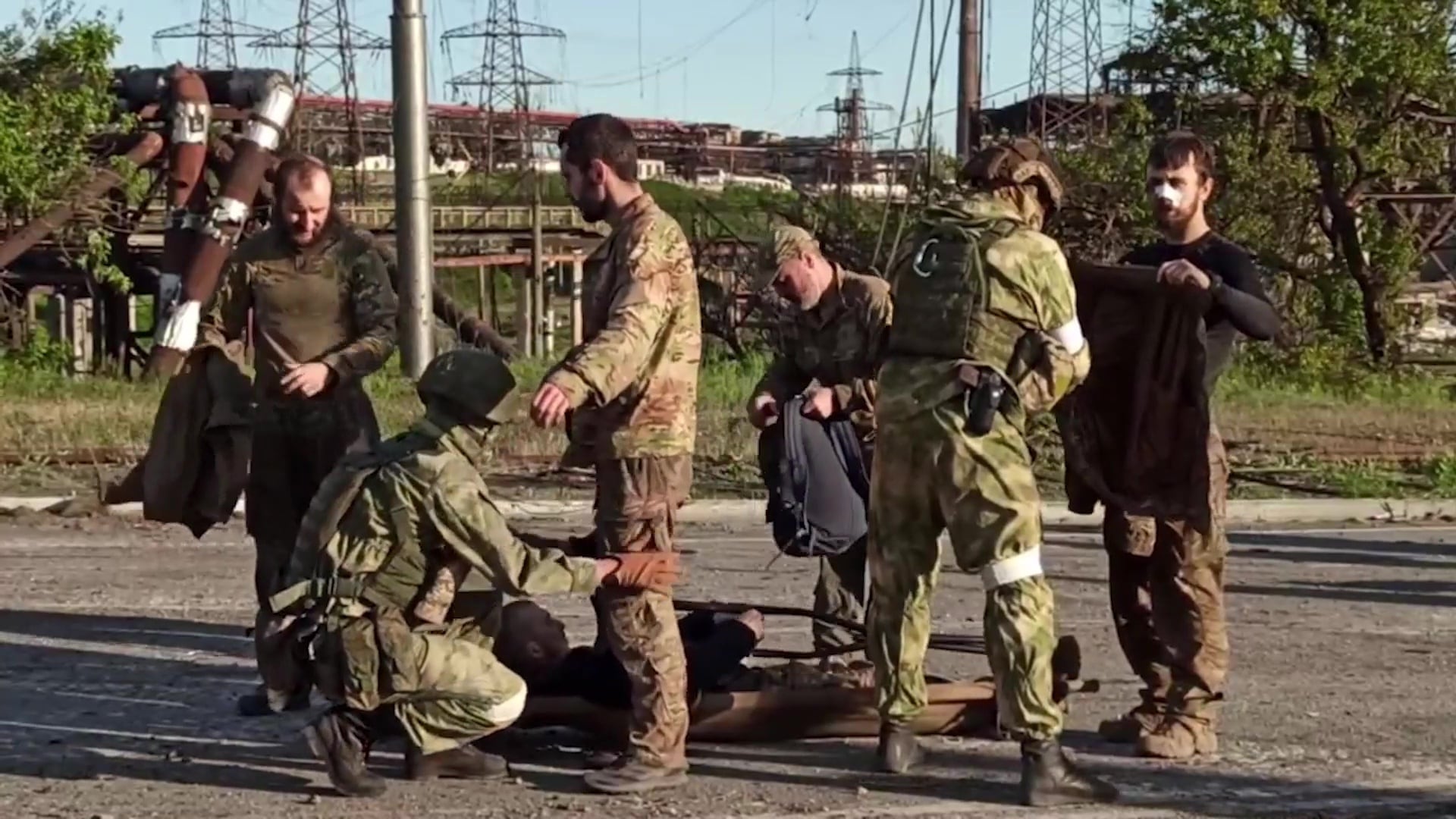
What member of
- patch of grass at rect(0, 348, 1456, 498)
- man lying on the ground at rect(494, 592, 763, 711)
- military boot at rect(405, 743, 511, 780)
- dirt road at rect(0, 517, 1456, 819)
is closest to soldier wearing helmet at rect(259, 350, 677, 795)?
military boot at rect(405, 743, 511, 780)

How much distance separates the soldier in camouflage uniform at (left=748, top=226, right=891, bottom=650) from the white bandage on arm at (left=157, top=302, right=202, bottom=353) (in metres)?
2.02

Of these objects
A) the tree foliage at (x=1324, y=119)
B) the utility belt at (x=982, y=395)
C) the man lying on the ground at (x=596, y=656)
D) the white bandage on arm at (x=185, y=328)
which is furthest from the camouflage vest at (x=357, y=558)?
the tree foliage at (x=1324, y=119)

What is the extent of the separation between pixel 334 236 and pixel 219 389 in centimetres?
68

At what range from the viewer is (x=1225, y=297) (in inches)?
244

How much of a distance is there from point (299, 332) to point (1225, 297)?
3.11 meters

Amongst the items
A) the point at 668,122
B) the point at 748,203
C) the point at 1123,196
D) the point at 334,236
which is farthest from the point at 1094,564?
the point at 668,122

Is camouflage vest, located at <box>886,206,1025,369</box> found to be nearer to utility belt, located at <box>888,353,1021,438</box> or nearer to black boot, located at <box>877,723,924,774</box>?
utility belt, located at <box>888,353,1021,438</box>

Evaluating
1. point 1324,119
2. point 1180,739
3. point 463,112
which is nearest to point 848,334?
point 1180,739

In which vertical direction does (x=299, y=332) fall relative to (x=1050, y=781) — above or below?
above

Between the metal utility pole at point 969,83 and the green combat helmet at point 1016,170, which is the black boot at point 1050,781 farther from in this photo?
the metal utility pole at point 969,83

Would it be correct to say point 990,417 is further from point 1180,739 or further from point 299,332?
point 299,332

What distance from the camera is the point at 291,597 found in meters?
5.93

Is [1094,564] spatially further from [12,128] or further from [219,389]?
[12,128]

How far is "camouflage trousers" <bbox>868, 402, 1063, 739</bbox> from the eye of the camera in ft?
19.2
